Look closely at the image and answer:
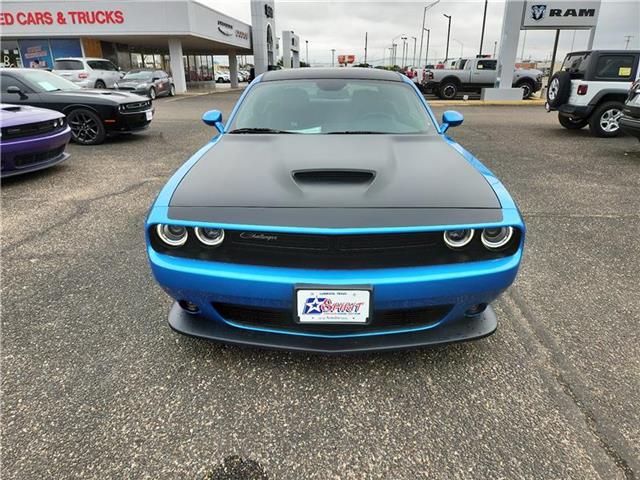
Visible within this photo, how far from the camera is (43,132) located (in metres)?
5.62

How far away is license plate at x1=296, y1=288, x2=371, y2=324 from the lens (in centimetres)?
179

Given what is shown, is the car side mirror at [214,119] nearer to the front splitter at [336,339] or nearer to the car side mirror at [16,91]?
the front splitter at [336,339]

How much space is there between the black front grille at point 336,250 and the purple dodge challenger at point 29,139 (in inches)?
182

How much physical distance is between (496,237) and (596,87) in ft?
29.4

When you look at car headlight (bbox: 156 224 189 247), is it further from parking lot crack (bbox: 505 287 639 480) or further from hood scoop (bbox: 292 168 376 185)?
parking lot crack (bbox: 505 287 639 480)

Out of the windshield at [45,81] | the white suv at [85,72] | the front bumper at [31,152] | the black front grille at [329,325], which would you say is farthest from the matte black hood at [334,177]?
the white suv at [85,72]

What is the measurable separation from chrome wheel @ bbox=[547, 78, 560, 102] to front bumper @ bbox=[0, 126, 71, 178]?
9.72 metres

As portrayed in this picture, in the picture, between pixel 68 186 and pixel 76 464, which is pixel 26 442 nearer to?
pixel 76 464

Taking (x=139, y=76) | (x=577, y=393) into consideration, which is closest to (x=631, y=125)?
(x=577, y=393)

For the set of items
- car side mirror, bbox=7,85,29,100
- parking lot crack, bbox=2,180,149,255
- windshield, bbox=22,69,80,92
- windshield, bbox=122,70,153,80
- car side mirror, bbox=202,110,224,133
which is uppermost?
windshield, bbox=122,70,153,80

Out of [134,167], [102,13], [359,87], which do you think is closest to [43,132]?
[134,167]

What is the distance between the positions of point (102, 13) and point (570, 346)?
87.5 feet

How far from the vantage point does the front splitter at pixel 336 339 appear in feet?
6.37

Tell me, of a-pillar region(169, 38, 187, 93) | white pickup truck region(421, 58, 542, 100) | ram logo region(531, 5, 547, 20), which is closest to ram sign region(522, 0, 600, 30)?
ram logo region(531, 5, 547, 20)
